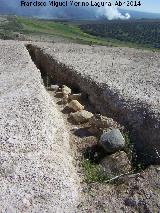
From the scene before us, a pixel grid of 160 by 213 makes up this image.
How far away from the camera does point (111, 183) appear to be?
35.0ft

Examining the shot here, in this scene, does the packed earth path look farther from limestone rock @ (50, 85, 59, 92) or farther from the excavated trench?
limestone rock @ (50, 85, 59, 92)

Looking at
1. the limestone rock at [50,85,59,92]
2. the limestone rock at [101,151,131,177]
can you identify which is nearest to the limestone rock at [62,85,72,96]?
the limestone rock at [50,85,59,92]

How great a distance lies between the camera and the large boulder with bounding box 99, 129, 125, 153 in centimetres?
1209

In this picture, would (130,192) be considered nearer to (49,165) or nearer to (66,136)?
(49,165)

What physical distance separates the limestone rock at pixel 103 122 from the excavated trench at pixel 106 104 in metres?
0.40

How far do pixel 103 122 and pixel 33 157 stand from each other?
3.86 m

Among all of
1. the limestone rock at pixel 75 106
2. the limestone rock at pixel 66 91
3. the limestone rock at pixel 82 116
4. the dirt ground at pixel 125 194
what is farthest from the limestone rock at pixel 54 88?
the dirt ground at pixel 125 194

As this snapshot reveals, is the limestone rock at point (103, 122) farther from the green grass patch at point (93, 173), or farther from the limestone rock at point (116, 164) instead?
the green grass patch at point (93, 173)

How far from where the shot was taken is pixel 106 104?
15.4 metres

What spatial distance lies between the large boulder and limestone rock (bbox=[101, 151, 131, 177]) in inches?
7.8

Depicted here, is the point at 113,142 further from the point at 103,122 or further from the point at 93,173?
the point at 103,122

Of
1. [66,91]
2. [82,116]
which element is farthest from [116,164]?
[66,91]

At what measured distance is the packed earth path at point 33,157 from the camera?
356 inches

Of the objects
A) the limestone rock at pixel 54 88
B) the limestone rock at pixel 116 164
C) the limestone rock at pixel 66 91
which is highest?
the limestone rock at pixel 66 91
